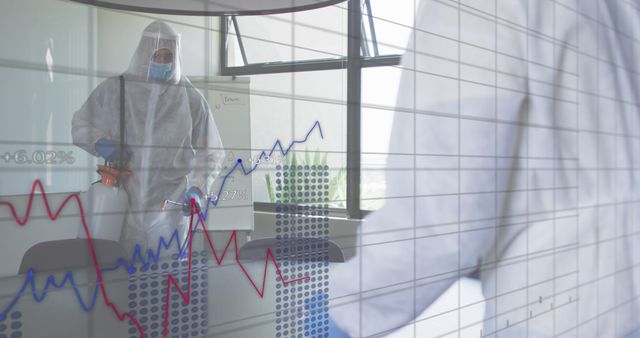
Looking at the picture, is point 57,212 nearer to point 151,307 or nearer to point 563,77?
point 151,307

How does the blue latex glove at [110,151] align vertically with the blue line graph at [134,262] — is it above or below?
above

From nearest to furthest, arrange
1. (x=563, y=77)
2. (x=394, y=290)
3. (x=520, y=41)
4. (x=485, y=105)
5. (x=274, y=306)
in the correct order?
(x=274, y=306) < (x=394, y=290) < (x=485, y=105) < (x=520, y=41) < (x=563, y=77)

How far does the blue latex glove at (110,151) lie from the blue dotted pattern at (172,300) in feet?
0.53

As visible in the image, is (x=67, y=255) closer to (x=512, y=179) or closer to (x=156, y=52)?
(x=156, y=52)

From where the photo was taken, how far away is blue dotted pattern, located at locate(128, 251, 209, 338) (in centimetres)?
86

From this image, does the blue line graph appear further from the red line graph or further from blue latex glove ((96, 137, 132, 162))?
blue latex glove ((96, 137, 132, 162))

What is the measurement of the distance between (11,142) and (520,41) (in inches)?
60.0

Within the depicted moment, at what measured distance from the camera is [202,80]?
35.8 inches

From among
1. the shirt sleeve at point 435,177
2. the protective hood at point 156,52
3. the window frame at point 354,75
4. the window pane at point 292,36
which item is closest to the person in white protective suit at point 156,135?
the protective hood at point 156,52

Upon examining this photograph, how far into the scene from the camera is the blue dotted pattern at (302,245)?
3.54 ft

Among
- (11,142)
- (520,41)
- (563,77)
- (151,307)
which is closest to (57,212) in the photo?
(11,142)

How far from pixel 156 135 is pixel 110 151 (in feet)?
0.26

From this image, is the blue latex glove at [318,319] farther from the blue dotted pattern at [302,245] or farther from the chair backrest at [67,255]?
the chair backrest at [67,255]
